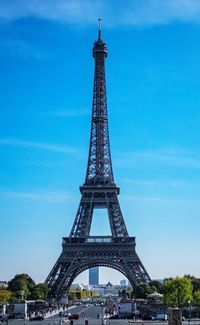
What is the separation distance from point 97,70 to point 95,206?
2639cm

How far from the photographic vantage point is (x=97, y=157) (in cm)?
11269

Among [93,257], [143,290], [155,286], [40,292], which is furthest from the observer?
[155,286]

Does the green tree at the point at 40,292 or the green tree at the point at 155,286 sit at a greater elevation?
the green tree at the point at 155,286

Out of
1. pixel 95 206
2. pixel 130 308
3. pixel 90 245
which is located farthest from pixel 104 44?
pixel 130 308

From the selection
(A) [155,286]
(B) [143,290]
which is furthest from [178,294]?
(A) [155,286]

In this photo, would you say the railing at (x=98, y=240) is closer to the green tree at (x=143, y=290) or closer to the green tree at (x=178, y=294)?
the green tree at (x=143, y=290)

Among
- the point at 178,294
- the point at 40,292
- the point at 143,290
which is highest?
the point at 143,290

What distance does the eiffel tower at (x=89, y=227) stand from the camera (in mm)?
108625

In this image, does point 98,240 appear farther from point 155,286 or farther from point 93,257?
point 155,286

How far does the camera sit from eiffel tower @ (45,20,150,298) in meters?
109

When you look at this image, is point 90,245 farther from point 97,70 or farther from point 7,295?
point 97,70

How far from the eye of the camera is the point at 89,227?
112562mm

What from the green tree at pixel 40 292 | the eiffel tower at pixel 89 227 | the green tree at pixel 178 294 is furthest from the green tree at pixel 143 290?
the green tree at pixel 40 292

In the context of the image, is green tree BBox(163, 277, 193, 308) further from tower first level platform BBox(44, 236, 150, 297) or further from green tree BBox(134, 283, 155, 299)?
tower first level platform BBox(44, 236, 150, 297)
